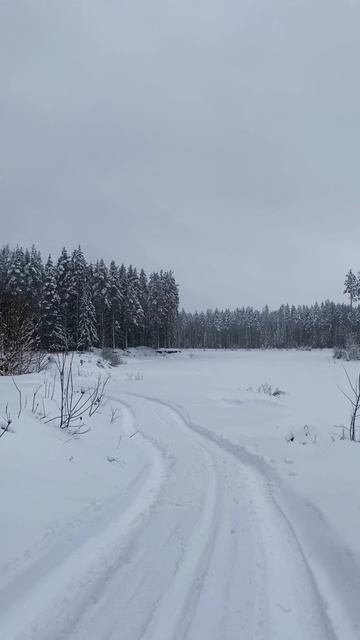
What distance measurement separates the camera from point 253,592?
3.12m

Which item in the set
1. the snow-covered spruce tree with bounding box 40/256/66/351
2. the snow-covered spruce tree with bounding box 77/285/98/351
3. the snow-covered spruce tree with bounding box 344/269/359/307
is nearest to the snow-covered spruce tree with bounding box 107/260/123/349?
the snow-covered spruce tree with bounding box 77/285/98/351

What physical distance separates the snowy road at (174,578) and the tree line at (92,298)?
34182 millimetres

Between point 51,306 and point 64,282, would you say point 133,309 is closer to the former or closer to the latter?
point 64,282

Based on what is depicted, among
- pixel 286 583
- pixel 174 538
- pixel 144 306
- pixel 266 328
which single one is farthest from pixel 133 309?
pixel 266 328

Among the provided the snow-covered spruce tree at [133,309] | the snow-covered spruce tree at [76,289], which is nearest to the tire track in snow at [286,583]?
the snow-covered spruce tree at [76,289]

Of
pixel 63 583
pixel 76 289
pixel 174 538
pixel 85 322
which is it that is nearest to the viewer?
pixel 63 583

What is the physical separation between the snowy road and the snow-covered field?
1 centimetres

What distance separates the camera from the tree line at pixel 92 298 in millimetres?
49344

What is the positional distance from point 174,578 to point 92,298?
5857cm

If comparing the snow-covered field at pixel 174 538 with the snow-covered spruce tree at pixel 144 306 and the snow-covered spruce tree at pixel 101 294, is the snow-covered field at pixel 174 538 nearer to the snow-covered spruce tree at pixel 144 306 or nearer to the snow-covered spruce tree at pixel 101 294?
the snow-covered spruce tree at pixel 101 294

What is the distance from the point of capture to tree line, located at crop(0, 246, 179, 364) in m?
49.3

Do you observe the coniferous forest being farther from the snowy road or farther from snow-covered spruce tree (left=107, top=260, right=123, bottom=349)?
the snowy road

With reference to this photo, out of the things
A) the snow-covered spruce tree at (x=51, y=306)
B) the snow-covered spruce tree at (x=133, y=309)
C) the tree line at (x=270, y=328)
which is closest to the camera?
the snow-covered spruce tree at (x=51, y=306)

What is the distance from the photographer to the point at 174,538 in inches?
160
